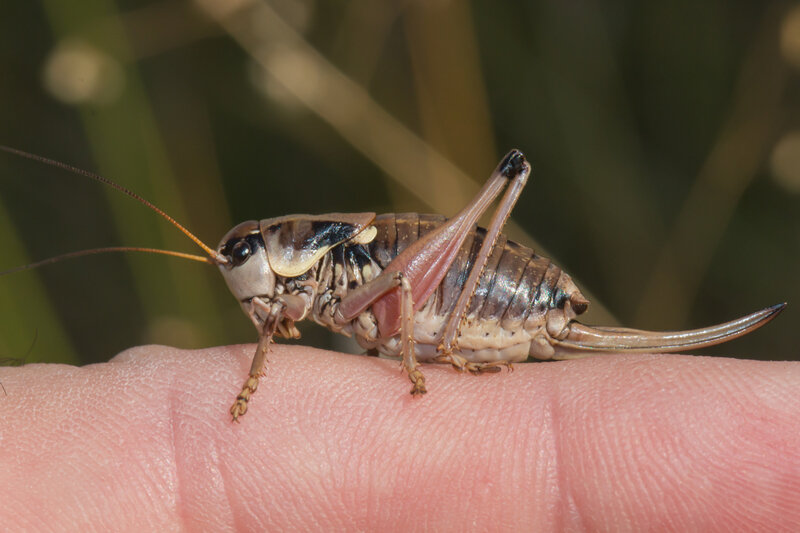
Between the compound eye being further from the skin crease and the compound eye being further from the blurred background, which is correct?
the blurred background

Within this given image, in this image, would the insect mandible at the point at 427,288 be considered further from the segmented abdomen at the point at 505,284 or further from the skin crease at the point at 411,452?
the skin crease at the point at 411,452

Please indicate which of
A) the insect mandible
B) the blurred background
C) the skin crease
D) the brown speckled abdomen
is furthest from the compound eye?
the blurred background

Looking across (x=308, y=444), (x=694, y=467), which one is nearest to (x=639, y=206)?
(x=694, y=467)

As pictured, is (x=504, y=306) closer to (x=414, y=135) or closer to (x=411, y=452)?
(x=411, y=452)

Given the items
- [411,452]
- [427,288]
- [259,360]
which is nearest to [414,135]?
[427,288]

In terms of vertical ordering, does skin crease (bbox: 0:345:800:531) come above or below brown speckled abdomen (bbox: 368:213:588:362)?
below

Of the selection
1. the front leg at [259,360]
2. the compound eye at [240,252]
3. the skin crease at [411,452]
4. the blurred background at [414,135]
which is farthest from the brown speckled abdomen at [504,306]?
the blurred background at [414,135]

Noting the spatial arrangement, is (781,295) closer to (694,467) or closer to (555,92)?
(555,92)
